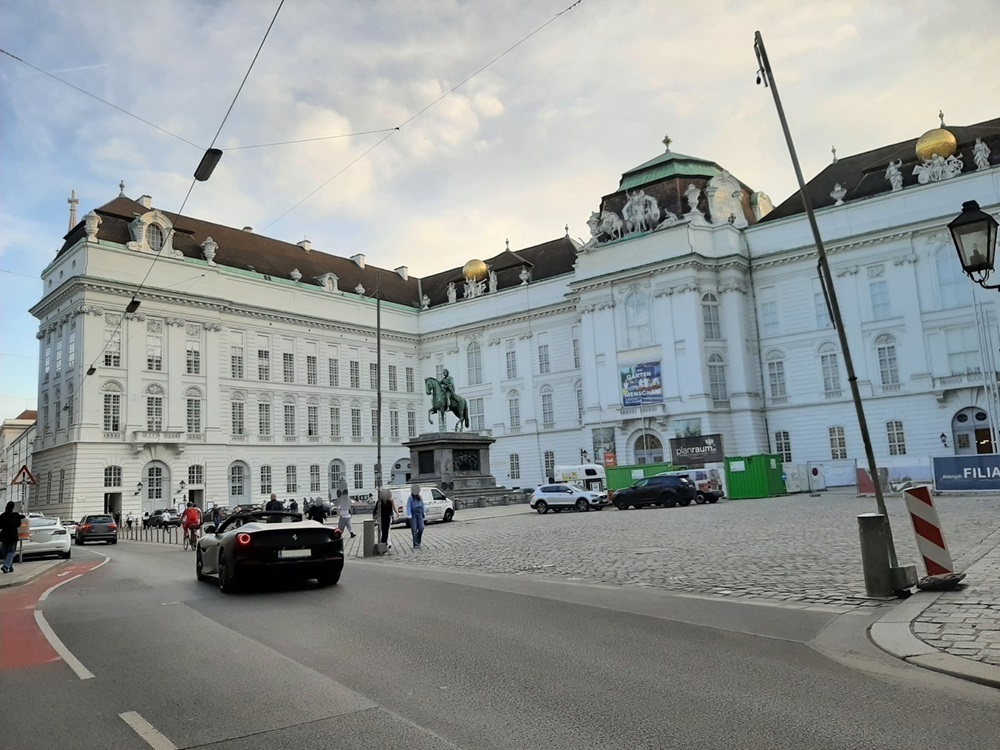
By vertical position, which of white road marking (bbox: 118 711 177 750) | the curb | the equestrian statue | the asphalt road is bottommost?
the curb

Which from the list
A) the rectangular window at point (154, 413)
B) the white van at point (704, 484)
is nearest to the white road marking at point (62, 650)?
the white van at point (704, 484)

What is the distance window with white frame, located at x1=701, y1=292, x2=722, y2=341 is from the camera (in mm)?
57125

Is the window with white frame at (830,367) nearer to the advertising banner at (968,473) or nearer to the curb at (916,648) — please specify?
the advertising banner at (968,473)

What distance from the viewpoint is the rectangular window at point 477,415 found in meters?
73.3

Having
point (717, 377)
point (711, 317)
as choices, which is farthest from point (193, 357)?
point (717, 377)

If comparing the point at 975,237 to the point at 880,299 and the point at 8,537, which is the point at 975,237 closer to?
the point at 8,537

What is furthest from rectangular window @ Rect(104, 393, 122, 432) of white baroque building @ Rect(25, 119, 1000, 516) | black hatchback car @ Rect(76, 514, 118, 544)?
black hatchback car @ Rect(76, 514, 118, 544)

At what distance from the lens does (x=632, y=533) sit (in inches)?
872

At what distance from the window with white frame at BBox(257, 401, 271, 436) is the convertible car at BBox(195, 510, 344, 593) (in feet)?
175

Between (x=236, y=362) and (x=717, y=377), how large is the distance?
38837mm

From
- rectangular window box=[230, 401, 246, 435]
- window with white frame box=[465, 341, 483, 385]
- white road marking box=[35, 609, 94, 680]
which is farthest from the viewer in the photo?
window with white frame box=[465, 341, 483, 385]

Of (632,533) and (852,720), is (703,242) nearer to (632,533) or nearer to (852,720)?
(632,533)

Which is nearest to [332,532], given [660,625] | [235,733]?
[660,625]

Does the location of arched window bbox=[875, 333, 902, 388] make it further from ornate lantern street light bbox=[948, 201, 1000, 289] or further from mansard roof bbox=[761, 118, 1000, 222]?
ornate lantern street light bbox=[948, 201, 1000, 289]
